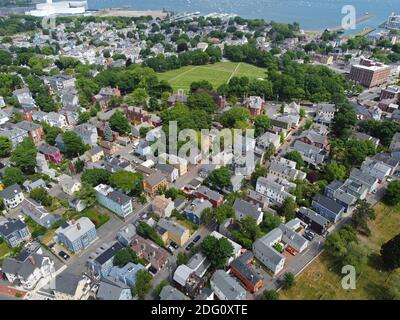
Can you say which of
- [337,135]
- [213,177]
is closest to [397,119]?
[337,135]

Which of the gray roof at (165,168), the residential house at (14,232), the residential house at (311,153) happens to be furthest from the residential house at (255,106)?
the residential house at (14,232)

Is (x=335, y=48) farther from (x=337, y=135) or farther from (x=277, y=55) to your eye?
(x=337, y=135)

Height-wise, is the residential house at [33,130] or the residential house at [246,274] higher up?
the residential house at [33,130]

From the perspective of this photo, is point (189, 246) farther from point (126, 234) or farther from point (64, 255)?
point (64, 255)

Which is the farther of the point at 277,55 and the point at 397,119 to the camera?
the point at 277,55

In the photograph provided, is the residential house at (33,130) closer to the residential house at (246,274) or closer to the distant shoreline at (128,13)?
the residential house at (246,274)

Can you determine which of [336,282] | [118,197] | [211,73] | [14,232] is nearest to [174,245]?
[118,197]
